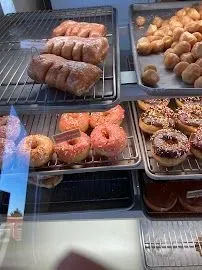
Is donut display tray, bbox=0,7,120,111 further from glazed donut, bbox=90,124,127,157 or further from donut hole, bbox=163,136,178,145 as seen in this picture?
donut hole, bbox=163,136,178,145

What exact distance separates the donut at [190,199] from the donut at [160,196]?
0.04 metres

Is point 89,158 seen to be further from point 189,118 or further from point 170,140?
point 189,118

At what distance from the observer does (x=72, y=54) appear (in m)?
1.58

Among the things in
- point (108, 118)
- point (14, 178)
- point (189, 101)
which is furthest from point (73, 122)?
point (189, 101)

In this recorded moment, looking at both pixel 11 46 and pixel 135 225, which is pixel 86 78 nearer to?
pixel 11 46

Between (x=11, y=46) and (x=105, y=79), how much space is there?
61cm

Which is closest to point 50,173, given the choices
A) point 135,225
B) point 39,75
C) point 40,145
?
point 40,145

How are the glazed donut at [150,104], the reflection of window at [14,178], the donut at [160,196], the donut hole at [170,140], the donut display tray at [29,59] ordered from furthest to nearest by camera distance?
1. the glazed donut at [150,104]
2. the donut at [160,196]
3. the donut hole at [170,140]
4. the reflection of window at [14,178]
5. the donut display tray at [29,59]

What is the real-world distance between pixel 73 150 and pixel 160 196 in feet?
1.75

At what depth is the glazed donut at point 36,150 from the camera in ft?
5.23

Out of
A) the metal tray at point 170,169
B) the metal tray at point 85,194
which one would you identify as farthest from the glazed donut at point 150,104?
the metal tray at point 85,194

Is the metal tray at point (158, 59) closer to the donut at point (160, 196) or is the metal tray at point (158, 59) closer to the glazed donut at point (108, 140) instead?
the glazed donut at point (108, 140)

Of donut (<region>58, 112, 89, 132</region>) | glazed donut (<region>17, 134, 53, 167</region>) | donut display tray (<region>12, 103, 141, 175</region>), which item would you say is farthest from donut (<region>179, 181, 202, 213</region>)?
glazed donut (<region>17, 134, 53, 167</region>)

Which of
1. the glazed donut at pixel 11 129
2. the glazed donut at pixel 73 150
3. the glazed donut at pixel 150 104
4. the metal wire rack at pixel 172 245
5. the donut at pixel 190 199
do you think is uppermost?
the glazed donut at pixel 150 104
